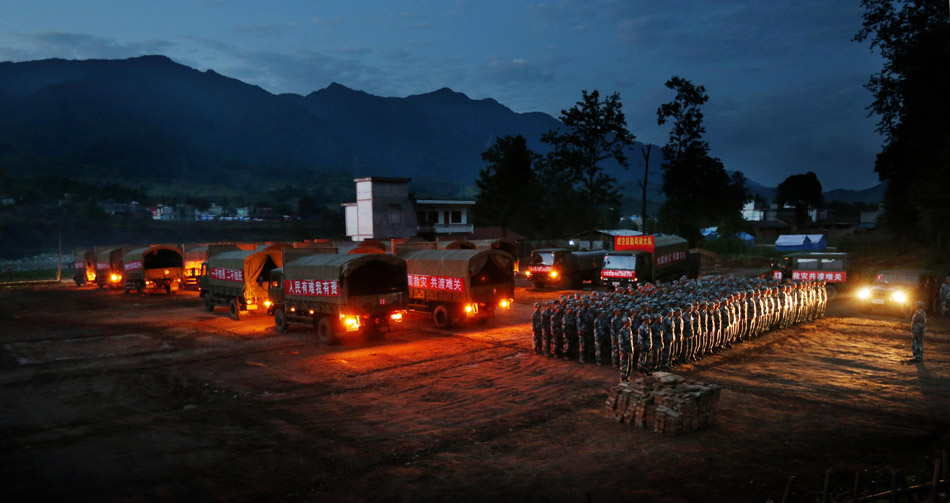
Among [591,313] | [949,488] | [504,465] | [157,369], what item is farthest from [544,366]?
[157,369]

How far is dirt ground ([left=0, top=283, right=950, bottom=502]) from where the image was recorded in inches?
296

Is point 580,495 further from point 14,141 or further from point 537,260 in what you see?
point 14,141

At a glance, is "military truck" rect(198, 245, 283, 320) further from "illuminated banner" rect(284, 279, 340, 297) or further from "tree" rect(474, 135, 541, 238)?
"tree" rect(474, 135, 541, 238)

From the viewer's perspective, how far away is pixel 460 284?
19094 mm

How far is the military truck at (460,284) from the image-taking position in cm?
1902

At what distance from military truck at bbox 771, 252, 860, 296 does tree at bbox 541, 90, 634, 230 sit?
35.0 m

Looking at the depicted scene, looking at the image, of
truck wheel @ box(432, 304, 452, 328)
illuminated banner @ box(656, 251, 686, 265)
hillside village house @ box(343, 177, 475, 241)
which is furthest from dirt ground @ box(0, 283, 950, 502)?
hillside village house @ box(343, 177, 475, 241)

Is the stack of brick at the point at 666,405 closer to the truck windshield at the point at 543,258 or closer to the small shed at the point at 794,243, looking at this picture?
the truck windshield at the point at 543,258

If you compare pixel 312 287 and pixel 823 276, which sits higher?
pixel 312 287

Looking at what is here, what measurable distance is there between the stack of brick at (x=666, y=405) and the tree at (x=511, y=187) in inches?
1908

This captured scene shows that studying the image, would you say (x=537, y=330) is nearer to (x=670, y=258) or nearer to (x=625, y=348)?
(x=625, y=348)

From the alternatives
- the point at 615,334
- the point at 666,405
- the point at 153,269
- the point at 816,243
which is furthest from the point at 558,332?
the point at 816,243

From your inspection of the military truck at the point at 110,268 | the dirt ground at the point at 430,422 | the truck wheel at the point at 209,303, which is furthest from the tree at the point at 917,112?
the military truck at the point at 110,268

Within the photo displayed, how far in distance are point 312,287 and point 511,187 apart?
1767 inches
